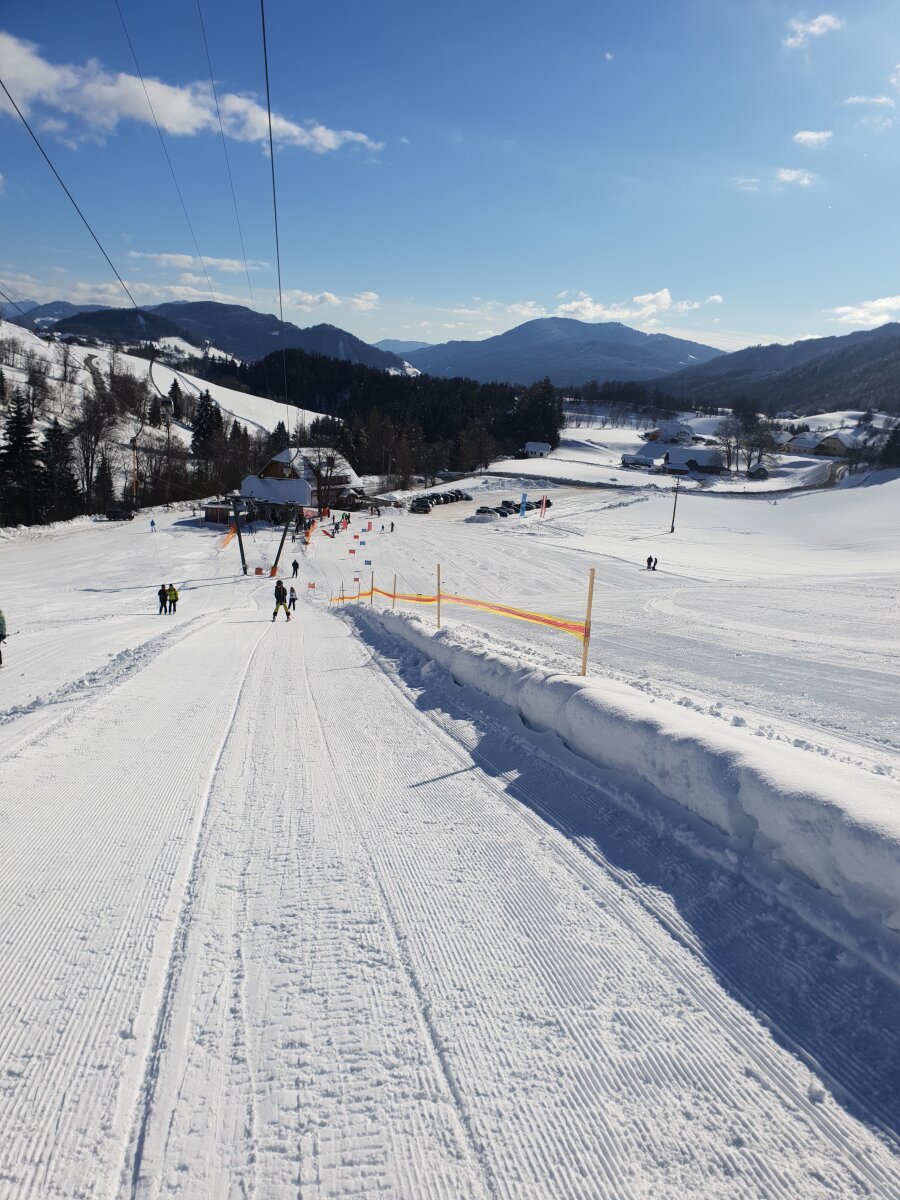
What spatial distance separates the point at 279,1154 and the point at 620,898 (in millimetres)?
2300

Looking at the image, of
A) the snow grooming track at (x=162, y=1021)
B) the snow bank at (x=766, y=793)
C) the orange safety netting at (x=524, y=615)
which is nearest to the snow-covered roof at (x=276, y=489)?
the orange safety netting at (x=524, y=615)

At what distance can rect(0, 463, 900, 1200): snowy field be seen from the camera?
2.41 meters

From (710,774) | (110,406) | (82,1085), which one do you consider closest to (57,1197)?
(82,1085)

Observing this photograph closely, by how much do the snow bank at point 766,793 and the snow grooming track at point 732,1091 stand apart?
0.86m

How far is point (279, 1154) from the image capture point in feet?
7.86

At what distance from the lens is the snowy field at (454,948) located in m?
2.41

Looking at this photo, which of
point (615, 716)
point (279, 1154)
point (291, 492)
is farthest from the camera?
point (291, 492)

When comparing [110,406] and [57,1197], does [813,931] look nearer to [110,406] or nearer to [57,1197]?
[57,1197]

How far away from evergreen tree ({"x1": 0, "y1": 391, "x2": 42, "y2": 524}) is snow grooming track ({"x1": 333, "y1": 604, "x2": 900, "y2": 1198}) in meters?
71.1

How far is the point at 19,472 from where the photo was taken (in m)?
59.6

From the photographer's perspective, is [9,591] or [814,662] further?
[9,591]

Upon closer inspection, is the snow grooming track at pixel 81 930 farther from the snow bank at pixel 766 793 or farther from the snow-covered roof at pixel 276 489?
the snow-covered roof at pixel 276 489

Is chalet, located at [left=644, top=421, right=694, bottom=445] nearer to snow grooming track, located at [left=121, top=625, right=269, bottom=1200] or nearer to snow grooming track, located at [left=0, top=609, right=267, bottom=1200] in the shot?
snow grooming track, located at [left=0, top=609, right=267, bottom=1200]

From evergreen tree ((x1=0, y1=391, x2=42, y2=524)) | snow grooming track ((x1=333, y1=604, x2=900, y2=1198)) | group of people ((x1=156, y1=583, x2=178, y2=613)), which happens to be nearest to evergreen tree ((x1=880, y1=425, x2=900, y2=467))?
group of people ((x1=156, y1=583, x2=178, y2=613))
